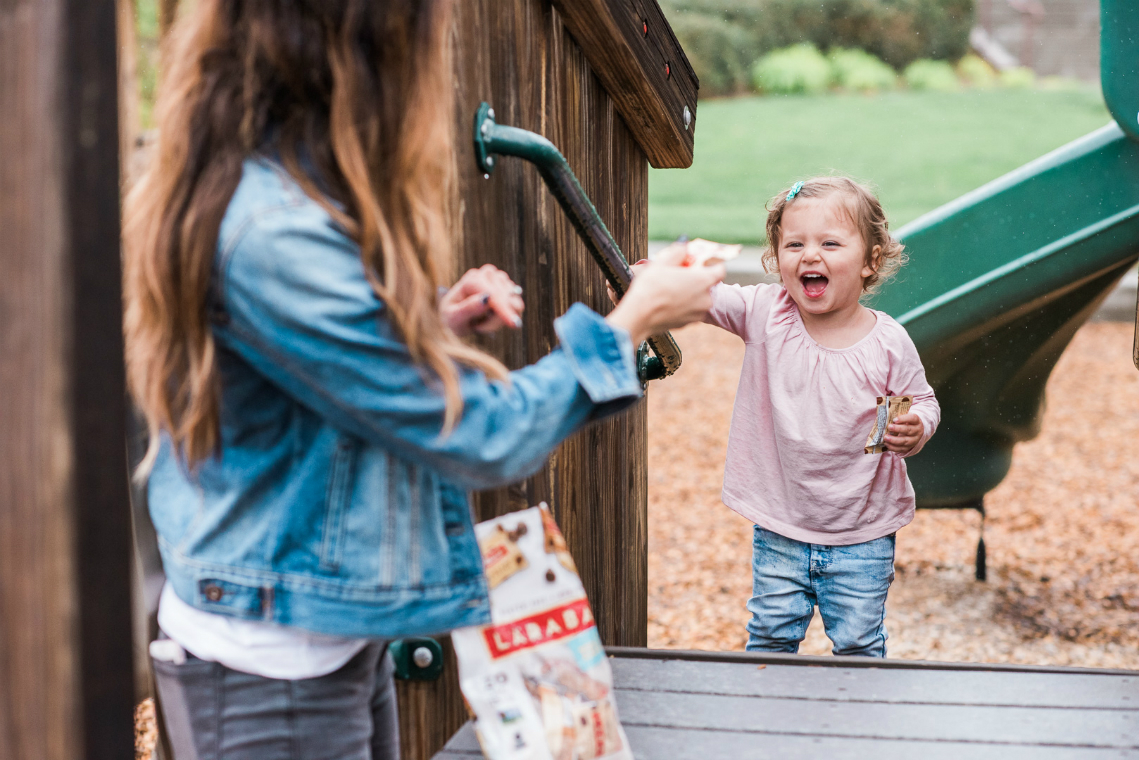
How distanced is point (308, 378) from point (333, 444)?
112 mm

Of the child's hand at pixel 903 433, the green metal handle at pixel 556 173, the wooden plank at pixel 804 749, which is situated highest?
the green metal handle at pixel 556 173

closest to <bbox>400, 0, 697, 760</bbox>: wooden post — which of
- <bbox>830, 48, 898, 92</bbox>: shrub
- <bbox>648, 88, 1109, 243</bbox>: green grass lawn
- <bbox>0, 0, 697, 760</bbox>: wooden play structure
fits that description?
<bbox>0, 0, 697, 760</bbox>: wooden play structure

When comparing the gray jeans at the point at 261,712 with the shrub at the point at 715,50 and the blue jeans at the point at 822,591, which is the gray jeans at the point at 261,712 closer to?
the blue jeans at the point at 822,591

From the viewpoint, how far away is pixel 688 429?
7.10 metres

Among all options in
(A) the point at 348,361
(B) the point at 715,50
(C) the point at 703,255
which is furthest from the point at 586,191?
(B) the point at 715,50

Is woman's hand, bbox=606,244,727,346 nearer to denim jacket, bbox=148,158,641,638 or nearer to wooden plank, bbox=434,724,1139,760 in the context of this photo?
denim jacket, bbox=148,158,641,638

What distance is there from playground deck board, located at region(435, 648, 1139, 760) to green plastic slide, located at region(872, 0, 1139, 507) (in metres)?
2.51

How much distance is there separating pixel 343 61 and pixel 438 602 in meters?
0.57

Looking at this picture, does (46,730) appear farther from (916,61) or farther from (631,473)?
(916,61)

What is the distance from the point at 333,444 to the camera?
115 centimetres

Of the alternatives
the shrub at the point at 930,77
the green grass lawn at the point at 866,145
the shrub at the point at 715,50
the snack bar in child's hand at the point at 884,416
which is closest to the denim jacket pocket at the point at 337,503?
the snack bar in child's hand at the point at 884,416

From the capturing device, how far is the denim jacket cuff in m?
1.22

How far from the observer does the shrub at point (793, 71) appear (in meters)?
19.0

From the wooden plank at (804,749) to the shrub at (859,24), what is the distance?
18.1 meters
